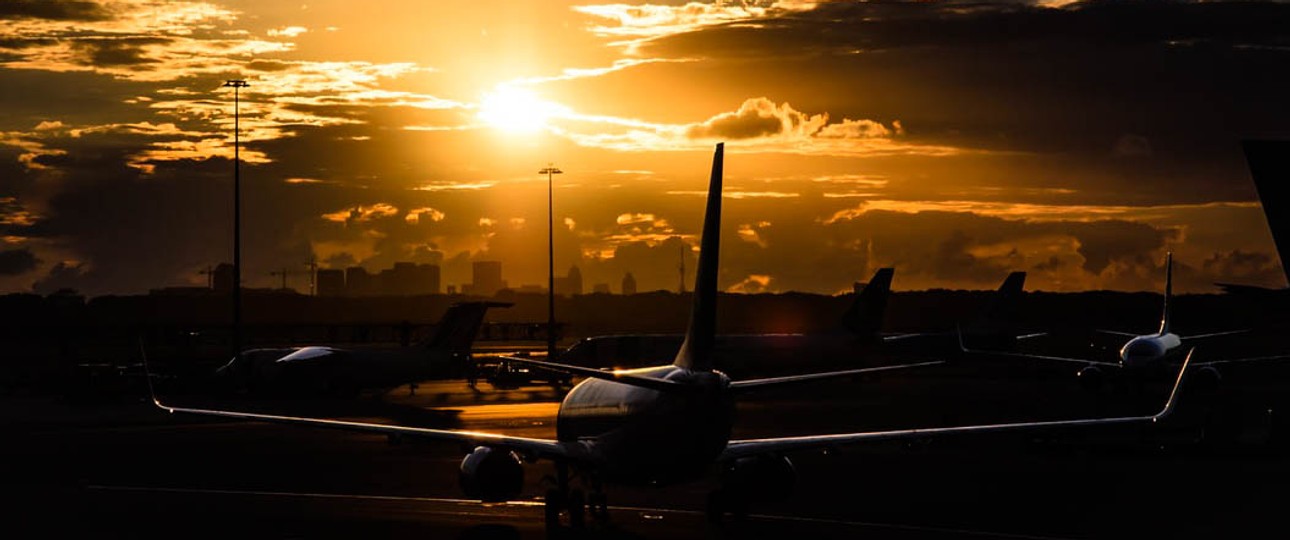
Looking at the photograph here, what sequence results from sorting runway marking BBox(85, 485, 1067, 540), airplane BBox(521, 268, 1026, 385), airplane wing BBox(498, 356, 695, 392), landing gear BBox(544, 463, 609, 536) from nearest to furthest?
airplane wing BBox(498, 356, 695, 392), runway marking BBox(85, 485, 1067, 540), landing gear BBox(544, 463, 609, 536), airplane BBox(521, 268, 1026, 385)

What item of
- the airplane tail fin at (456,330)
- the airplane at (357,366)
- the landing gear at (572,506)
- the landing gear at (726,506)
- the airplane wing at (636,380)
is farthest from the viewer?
the airplane tail fin at (456,330)

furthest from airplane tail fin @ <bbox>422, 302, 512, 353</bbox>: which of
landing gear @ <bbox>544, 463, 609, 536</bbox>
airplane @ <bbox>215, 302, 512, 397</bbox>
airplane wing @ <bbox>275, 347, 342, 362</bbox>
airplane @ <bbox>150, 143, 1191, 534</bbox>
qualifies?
landing gear @ <bbox>544, 463, 609, 536</bbox>

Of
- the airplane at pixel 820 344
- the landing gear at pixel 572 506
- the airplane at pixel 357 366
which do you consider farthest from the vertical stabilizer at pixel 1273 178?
the airplane at pixel 820 344

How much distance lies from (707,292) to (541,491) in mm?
12887

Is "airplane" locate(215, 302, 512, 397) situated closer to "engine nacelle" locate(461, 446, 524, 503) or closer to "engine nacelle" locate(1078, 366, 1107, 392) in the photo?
"engine nacelle" locate(1078, 366, 1107, 392)

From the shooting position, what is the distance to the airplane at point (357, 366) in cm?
8619

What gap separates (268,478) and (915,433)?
67.6 ft

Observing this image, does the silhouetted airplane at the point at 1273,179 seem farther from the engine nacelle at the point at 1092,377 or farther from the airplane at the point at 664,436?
the engine nacelle at the point at 1092,377

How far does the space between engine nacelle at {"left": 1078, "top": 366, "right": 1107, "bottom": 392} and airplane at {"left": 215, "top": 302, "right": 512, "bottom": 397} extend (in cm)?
3898

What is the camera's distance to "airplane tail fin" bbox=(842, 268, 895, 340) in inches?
4852

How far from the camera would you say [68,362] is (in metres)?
144

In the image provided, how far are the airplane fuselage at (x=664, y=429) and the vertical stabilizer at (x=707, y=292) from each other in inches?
14.8

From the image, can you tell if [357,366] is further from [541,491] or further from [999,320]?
[999,320]

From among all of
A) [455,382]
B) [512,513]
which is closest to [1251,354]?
[455,382]
